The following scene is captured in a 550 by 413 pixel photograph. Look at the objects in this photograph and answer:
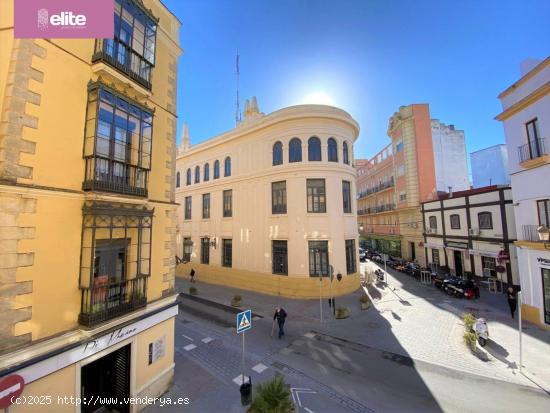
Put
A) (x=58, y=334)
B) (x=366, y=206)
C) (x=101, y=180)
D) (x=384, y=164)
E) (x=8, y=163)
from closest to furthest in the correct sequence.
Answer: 1. (x=8, y=163)
2. (x=58, y=334)
3. (x=101, y=180)
4. (x=384, y=164)
5. (x=366, y=206)

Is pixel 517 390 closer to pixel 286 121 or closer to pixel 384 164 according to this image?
pixel 286 121

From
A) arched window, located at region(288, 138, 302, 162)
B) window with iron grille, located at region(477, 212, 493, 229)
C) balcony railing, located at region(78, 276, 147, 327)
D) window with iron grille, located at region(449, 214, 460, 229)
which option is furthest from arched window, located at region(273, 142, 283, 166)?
window with iron grille, located at region(449, 214, 460, 229)

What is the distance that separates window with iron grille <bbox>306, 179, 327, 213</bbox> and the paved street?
730 cm

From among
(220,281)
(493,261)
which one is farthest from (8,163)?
(493,261)

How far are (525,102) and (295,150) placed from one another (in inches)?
519

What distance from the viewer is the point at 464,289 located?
17781mm

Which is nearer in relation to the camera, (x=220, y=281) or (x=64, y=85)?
(x=64, y=85)

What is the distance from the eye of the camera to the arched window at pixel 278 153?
65.8ft

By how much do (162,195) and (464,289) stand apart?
67.2ft

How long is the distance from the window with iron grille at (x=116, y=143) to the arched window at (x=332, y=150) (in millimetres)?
14583

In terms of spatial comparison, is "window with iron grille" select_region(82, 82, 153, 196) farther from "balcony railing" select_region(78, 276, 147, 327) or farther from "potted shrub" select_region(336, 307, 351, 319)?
"potted shrub" select_region(336, 307, 351, 319)

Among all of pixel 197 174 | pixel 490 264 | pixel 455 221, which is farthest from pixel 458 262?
pixel 197 174

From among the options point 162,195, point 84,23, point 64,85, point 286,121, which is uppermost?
point 286,121

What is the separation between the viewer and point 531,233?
13.0m
